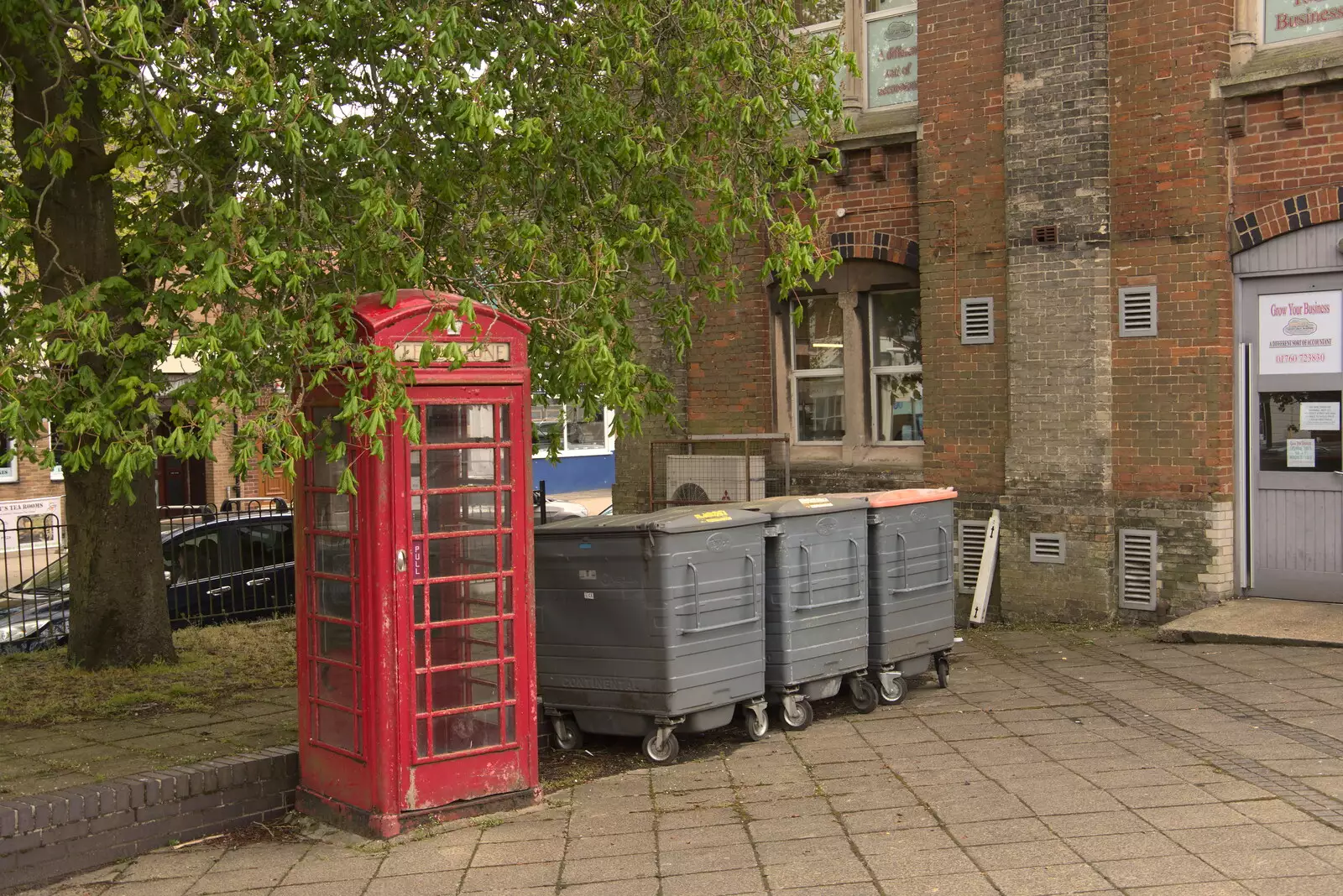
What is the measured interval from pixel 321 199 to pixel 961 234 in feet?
22.3

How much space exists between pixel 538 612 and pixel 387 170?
2.80 meters

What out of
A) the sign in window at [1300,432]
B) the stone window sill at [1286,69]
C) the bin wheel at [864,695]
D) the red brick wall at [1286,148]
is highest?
the stone window sill at [1286,69]

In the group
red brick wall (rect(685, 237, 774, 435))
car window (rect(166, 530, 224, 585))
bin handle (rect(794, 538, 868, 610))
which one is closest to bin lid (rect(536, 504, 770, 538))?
bin handle (rect(794, 538, 868, 610))

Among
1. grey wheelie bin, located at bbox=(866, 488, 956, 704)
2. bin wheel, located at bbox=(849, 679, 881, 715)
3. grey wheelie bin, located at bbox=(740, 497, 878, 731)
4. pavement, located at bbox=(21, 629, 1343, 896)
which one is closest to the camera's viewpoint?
pavement, located at bbox=(21, 629, 1343, 896)

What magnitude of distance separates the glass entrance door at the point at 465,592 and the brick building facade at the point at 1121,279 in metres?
6.83

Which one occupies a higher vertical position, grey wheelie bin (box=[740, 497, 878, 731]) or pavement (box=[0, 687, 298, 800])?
grey wheelie bin (box=[740, 497, 878, 731])

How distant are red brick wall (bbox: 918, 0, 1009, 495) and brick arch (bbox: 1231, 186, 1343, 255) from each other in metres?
2.08

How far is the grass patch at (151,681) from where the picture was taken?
28.8ft

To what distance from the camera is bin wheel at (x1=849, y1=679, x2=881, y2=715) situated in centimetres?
889

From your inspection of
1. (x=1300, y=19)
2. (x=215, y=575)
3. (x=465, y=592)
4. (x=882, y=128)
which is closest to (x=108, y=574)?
(x=215, y=575)

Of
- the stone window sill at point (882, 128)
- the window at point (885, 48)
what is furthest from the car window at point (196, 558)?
the window at point (885, 48)

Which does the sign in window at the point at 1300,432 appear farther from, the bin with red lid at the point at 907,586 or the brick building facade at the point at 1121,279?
the bin with red lid at the point at 907,586

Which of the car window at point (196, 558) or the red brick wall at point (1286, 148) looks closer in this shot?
the red brick wall at point (1286, 148)

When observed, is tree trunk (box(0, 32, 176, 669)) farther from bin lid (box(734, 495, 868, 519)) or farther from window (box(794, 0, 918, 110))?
window (box(794, 0, 918, 110))
